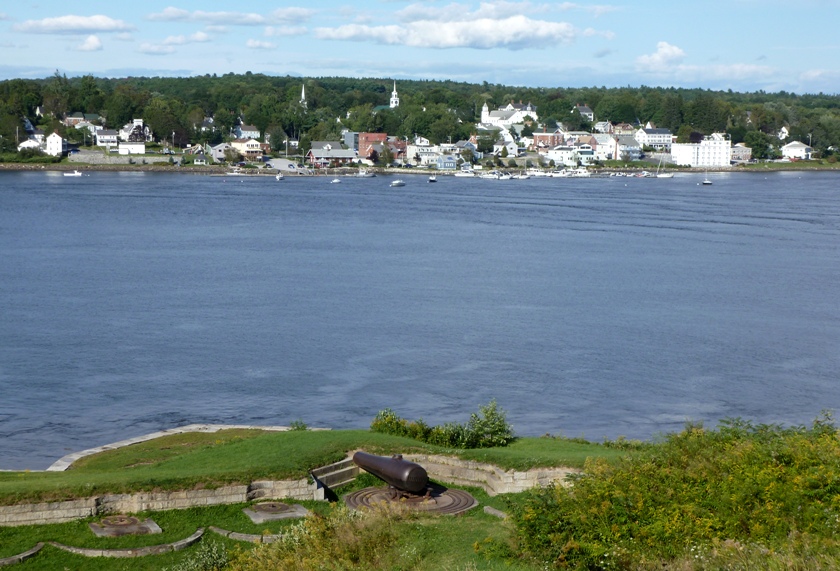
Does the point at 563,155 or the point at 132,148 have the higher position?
the point at 132,148

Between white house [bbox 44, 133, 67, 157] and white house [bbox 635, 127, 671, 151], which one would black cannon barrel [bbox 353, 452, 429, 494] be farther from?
white house [bbox 635, 127, 671, 151]

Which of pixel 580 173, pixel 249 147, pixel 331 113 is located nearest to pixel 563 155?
pixel 580 173

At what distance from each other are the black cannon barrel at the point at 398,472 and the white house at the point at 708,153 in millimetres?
138497

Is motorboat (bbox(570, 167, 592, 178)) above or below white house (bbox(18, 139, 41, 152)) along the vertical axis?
below

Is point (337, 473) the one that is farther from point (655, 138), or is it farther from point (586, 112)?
point (586, 112)

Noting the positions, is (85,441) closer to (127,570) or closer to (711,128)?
(127,570)

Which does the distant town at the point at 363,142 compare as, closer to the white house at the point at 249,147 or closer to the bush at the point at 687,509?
the white house at the point at 249,147

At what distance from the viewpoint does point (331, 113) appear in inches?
6132

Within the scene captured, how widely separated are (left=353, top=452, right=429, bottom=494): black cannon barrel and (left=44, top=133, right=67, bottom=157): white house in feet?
398

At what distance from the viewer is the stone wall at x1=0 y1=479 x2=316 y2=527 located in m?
12.2

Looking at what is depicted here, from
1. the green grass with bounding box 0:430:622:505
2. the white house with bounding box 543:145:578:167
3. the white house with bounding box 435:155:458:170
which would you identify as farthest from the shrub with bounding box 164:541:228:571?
the white house with bounding box 543:145:578:167

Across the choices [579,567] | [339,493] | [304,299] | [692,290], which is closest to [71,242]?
[304,299]

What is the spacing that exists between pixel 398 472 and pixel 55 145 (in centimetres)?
12271

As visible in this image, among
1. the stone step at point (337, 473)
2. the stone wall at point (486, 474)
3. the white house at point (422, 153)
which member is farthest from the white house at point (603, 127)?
the stone step at point (337, 473)
